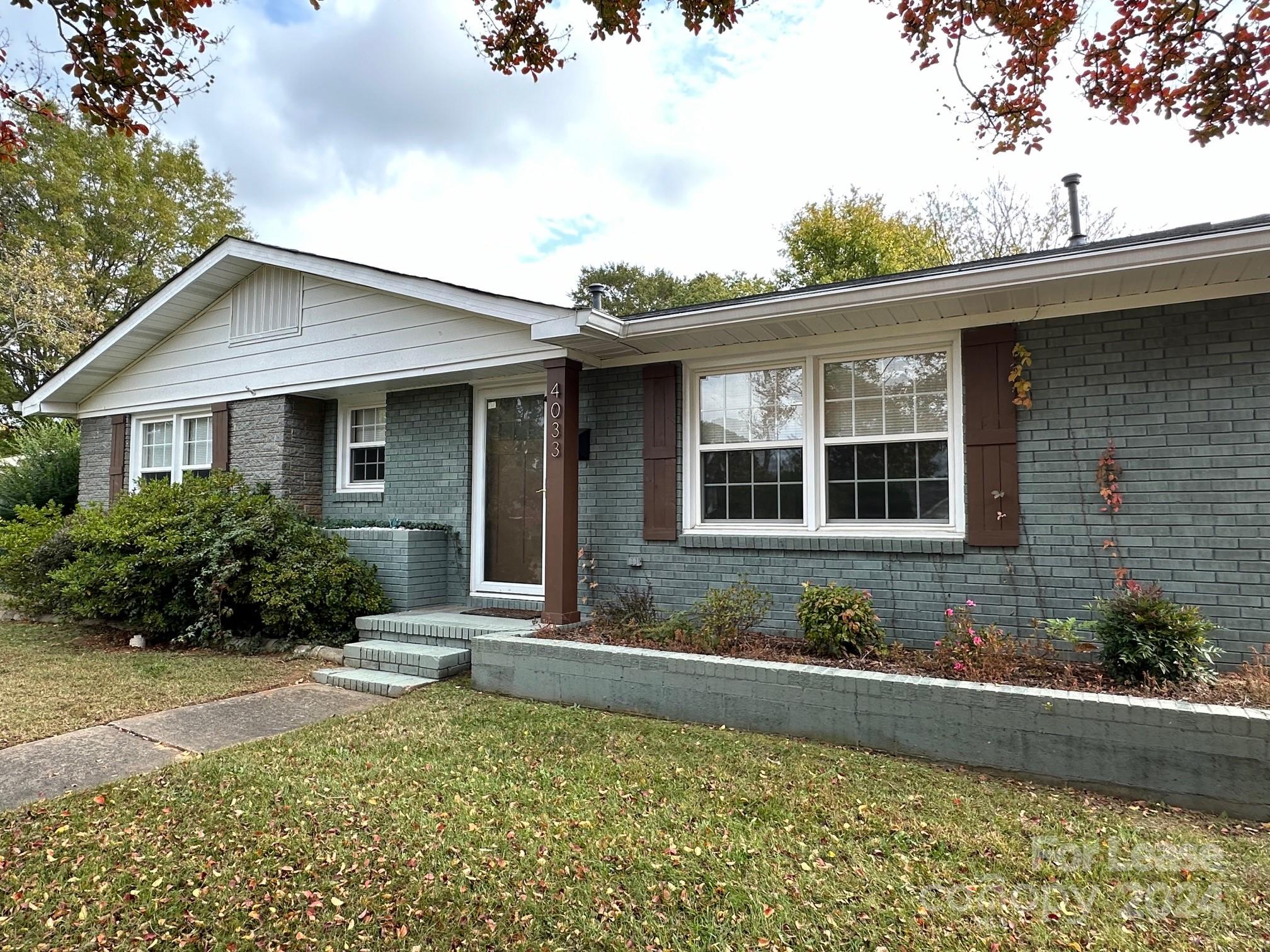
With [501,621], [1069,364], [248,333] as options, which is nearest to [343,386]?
[248,333]

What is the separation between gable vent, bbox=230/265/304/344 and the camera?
809 centimetres

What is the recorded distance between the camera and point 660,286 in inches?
1064

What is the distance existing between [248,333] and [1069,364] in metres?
8.55

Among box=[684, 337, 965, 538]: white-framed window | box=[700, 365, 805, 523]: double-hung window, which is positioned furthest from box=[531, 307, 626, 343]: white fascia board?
box=[700, 365, 805, 523]: double-hung window

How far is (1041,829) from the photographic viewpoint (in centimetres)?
303

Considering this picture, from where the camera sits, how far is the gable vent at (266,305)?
26.6 ft

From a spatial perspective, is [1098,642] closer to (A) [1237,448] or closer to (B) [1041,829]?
(A) [1237,448]

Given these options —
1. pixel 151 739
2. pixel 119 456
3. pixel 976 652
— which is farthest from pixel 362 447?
pixel 976 652

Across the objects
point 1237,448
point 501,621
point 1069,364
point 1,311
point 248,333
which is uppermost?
point 1,311

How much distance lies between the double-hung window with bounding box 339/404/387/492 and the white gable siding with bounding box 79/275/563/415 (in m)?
0.69

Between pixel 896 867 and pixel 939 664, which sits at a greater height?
pixel 939 664

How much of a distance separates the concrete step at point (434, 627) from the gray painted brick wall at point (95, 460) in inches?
242

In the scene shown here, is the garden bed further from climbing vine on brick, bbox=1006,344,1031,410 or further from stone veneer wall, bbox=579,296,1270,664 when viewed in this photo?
climbing vine on brick, bbox=1006,344,1031,410

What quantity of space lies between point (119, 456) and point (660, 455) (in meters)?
8.37
